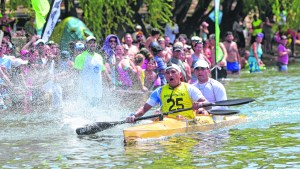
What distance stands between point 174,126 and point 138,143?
91 cm

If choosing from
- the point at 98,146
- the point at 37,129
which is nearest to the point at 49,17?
the point at 37,129

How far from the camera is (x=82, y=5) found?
27578 millimetres

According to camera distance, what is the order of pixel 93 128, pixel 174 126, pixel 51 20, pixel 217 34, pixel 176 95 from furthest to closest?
pixel 217 34
pixel 51 20
pixel 93 128
pixel 176 95
pixel 174 126

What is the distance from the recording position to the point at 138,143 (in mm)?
13969

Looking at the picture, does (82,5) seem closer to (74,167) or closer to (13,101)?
(13,101)

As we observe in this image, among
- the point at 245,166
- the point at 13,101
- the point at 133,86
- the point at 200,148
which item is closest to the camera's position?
the point at 245,166

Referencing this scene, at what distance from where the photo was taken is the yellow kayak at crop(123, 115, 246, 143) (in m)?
14.1

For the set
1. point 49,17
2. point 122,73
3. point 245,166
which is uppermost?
point 49,17

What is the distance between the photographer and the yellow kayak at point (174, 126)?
14078mm

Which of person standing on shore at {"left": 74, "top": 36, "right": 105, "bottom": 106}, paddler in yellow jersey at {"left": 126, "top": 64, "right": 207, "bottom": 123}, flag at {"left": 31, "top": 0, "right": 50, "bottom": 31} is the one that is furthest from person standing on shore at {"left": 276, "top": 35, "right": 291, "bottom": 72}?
paddler in yellow jersey at {"left": 126, "top": 64, "right": 207, "bottom": 123}

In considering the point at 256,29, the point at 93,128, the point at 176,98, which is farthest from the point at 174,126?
the point at 256,29

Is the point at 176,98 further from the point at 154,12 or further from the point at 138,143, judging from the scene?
the point at 154,12

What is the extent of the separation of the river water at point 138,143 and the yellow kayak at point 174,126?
113 mm

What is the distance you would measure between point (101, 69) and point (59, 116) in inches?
48.6
